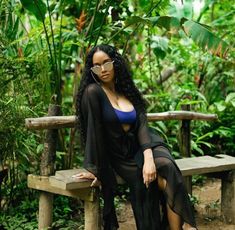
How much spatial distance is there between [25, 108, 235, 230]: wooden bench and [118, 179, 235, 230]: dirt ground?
0.44 feet

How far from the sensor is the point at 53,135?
3959 millimetres

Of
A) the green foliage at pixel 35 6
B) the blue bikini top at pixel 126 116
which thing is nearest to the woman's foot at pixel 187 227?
the blue bikini top at pixel 126 116

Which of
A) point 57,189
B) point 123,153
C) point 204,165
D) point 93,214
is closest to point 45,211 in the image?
point 57,189

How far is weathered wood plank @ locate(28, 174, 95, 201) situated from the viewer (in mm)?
3528

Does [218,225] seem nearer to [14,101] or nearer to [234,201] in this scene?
[234,201]

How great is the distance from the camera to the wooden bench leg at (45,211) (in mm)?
3889

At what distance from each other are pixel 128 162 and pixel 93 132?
1.25ft

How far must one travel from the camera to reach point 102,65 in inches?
142

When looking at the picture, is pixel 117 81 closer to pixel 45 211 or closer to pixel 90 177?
pixel 90 177

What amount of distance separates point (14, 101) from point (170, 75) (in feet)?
13.6

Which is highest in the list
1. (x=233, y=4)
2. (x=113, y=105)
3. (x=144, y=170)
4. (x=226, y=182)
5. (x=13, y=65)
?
(x=233, y=4)

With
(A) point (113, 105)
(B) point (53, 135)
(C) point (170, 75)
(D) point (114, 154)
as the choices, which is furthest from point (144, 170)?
(C) point (170, 75)

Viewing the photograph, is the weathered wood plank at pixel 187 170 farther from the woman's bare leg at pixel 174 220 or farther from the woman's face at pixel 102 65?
the woman's face at pixel 102 65

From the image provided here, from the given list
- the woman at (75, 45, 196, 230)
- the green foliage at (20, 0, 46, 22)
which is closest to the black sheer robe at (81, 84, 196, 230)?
the woman at (75, 45, 196, 230)
